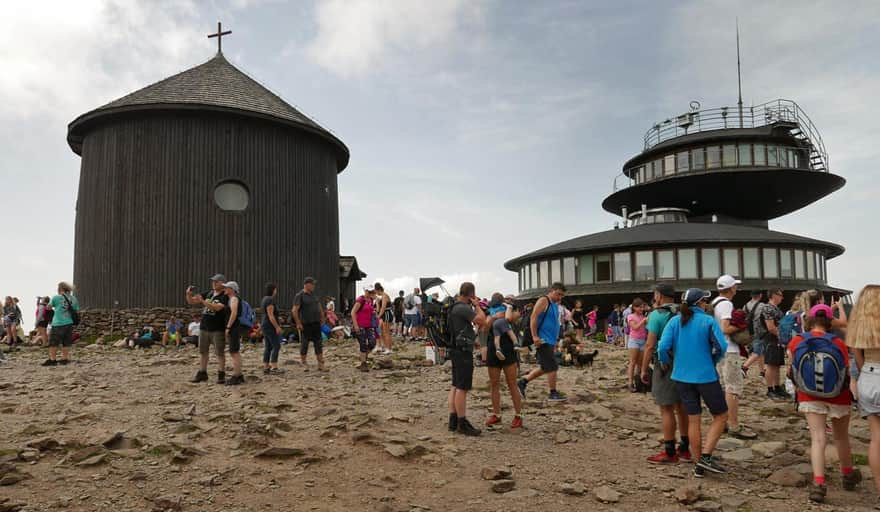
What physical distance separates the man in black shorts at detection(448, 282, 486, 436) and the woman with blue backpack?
3741 mm

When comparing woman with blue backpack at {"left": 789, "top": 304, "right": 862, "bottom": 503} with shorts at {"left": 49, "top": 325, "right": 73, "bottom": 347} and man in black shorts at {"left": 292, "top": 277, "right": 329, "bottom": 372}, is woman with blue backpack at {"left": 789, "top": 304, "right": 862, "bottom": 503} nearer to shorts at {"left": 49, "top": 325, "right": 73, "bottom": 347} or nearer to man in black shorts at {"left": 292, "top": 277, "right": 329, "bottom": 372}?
man in black shorts at {"left": 292, "top": 277, "right": 329, "bottom": 372}

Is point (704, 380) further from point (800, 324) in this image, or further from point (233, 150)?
point (233, 150)

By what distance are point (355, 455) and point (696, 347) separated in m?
4.07

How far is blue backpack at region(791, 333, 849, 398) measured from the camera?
6328mm

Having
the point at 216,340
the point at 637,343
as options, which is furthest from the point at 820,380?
the point at 216,340

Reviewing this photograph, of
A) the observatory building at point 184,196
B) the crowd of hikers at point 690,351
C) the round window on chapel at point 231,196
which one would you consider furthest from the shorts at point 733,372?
the round window on chapel at point 231,196

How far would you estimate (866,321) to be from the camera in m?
6.22

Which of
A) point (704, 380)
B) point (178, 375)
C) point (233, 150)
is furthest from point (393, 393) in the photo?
point (233, 150)

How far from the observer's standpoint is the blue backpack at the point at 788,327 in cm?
1126

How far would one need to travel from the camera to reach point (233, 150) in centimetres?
2559

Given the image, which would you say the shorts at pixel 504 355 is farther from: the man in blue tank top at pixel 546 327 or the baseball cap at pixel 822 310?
the baseball cap at pixel 822 310

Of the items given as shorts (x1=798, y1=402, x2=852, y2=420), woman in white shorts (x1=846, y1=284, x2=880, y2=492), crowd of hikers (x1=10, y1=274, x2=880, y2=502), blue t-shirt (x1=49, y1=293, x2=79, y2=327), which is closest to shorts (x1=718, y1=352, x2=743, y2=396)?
crowd of hikers (x1=10, y1=274, x2=880, y2=502)

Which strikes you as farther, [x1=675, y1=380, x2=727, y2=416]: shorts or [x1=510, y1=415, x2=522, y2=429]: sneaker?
[x1=510, y1=415, x2=522, y2=429]: sneaker

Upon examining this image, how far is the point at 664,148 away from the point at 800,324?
120 feet
